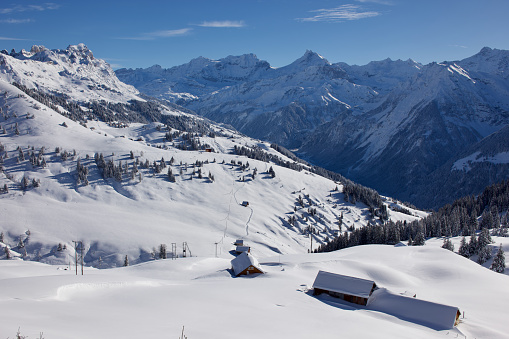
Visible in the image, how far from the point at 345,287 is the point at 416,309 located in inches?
346

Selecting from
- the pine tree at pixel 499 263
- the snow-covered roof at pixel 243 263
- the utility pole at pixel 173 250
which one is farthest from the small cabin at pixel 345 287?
the utility pole at pixel 173 250

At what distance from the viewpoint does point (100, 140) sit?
17862cm

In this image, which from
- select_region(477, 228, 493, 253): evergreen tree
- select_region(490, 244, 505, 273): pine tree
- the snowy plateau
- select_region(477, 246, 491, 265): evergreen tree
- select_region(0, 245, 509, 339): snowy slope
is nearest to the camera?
select_region(0, 245, 509, 339): snowy slope

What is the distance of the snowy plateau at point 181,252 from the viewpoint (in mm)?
28859

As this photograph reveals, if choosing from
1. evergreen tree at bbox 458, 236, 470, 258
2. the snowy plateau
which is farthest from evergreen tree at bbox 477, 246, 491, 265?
evergreen tree at bbox 458, 236, 470, 258

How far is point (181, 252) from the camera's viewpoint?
300 feet

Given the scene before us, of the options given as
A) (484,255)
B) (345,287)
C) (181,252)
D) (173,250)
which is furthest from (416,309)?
(173,250)

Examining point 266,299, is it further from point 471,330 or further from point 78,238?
point 78,238

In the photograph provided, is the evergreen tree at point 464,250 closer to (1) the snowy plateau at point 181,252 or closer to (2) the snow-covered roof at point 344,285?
(1) the snowy plateau at point 181,252

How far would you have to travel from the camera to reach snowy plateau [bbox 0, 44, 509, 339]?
2886 cm

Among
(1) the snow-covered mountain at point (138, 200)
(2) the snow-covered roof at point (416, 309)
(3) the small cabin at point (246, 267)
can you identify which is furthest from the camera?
(1) the snow-covered mountain at point (138, 200)

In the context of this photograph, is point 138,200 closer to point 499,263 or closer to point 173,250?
point 173,250

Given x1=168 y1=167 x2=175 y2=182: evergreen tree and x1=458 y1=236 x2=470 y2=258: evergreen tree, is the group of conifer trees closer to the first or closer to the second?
x1=458 y1=236 x2=470 y2=258: evergreen tree

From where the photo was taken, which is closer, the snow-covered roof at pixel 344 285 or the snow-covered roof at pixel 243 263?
the snow-covered roof at pixel 344 285
